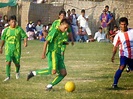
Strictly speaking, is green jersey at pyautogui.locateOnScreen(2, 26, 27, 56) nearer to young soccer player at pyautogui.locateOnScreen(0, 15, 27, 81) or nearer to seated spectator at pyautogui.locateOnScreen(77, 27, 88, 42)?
young soccer player at pyautogui.locateOnScreen(0, 15, 27, 81)

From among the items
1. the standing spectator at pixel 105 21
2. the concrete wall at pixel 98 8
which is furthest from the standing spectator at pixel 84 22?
the concrete wall at pixel 98 8

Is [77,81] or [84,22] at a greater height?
[84,22]

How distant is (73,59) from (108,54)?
268cm

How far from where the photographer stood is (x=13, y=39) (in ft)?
47.2

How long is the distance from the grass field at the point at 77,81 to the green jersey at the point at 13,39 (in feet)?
2.39

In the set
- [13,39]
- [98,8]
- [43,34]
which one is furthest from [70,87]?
[98,8]

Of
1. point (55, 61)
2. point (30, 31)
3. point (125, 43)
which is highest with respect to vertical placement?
point (125, 43)

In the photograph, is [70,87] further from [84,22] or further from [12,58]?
[84,22]

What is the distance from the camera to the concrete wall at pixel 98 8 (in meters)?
31.5

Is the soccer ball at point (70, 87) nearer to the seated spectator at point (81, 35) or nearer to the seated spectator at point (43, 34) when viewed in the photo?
the seated spectator at point (81, 35)

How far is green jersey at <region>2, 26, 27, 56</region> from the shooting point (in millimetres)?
14344

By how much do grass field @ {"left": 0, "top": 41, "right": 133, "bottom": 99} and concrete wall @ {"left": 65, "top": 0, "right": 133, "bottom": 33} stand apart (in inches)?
376

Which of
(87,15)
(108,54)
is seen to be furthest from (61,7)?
(108,54)

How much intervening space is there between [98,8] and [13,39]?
1889 cm
